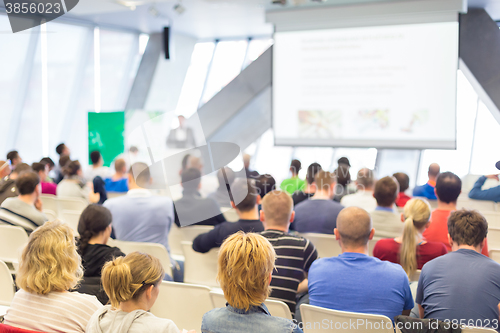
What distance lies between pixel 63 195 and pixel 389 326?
4.52 metres

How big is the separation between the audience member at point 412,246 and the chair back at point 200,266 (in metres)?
1.17

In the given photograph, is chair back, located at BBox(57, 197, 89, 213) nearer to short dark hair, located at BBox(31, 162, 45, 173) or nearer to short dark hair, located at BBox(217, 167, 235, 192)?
short dark hair, located at BBox(31, 162, 45, 173)

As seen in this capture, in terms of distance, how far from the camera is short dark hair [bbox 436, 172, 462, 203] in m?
3.33

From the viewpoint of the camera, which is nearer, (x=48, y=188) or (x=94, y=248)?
(x=94, y=248)

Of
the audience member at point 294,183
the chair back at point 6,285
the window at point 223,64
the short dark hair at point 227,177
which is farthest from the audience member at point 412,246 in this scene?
the window at point 223,64

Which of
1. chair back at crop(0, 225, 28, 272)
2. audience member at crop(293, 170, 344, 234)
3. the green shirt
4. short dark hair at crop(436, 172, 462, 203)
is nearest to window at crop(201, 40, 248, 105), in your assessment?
the green shirt

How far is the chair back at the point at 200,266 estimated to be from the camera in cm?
309

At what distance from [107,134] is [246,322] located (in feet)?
29.4

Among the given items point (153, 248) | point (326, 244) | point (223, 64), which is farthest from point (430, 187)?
point (223, 64)

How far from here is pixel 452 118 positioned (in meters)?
6.12

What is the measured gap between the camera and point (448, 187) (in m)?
3.35

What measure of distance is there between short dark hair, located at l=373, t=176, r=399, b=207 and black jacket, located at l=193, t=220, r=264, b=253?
103cm

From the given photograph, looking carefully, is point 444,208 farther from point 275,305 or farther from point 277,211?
point 275,305

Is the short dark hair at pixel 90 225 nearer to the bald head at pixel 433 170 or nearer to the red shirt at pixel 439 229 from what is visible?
the red shirt at pixel 439 229
